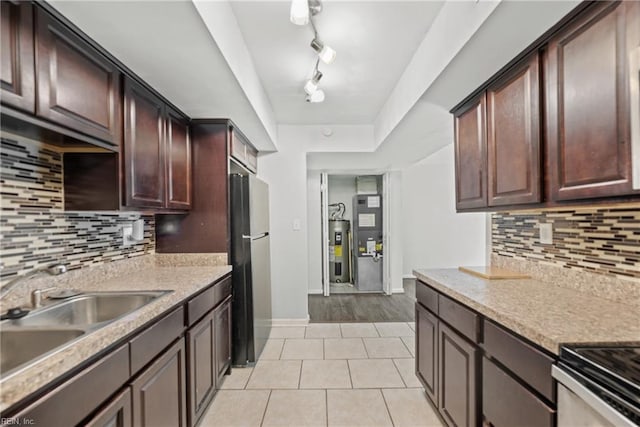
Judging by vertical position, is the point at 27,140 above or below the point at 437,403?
above

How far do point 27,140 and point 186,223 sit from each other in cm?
120

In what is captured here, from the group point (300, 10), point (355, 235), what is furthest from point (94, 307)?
point (355, 235)

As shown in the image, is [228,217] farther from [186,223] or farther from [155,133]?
[155,133]

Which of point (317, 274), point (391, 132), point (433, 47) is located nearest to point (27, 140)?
point (433, 47)

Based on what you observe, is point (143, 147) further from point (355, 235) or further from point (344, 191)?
point (344, 191)

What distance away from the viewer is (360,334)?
329 centimetres

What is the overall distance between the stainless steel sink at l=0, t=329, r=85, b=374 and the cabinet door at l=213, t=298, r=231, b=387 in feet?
3.41

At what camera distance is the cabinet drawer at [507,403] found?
1.00 m

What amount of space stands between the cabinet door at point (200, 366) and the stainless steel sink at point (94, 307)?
1.08ft

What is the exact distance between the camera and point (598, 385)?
0.79m

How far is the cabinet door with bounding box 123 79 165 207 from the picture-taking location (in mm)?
1659

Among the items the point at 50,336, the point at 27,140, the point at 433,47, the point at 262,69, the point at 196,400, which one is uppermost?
the point at 262,69

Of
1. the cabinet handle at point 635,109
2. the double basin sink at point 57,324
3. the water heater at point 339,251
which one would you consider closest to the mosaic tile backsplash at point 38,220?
the double basin sink at point 57,324

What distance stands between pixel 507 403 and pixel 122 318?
4.90ft
